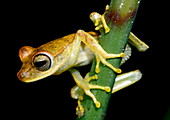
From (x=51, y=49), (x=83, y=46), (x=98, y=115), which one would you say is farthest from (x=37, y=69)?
(x=98, y=115)

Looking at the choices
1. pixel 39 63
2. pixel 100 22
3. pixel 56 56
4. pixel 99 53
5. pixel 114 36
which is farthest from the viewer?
pixel 56 56

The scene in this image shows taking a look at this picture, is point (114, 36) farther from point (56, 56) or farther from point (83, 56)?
point (83, 56)

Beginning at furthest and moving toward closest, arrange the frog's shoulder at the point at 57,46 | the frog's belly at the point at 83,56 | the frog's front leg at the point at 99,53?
A: 1. the frog's belly at the point at 83,56
2. the frog's shoulder at the point at 57,46
3. the frog's front leg at the point at 99,53

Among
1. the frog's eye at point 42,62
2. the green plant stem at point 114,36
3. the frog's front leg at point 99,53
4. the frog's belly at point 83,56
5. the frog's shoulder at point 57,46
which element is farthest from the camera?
the frog's belly at point 83,56

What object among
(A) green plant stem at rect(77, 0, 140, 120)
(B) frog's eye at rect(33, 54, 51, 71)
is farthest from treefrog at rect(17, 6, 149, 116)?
(A) green plant stem at rect(77, 0, 140, 120)

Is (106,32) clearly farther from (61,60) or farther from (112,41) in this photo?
(61,60)

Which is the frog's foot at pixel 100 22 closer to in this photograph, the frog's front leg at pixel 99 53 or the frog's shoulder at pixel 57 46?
the frog's front leg at pixel 99 53

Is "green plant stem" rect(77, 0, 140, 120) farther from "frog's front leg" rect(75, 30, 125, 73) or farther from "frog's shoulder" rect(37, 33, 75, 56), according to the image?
"frog's shoulder" rect(37, 33, 75, 56)

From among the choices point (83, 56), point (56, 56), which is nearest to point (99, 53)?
point (56, 56)

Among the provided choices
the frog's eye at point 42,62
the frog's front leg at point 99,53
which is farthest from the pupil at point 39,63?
the frog's front leg at point 99,53
